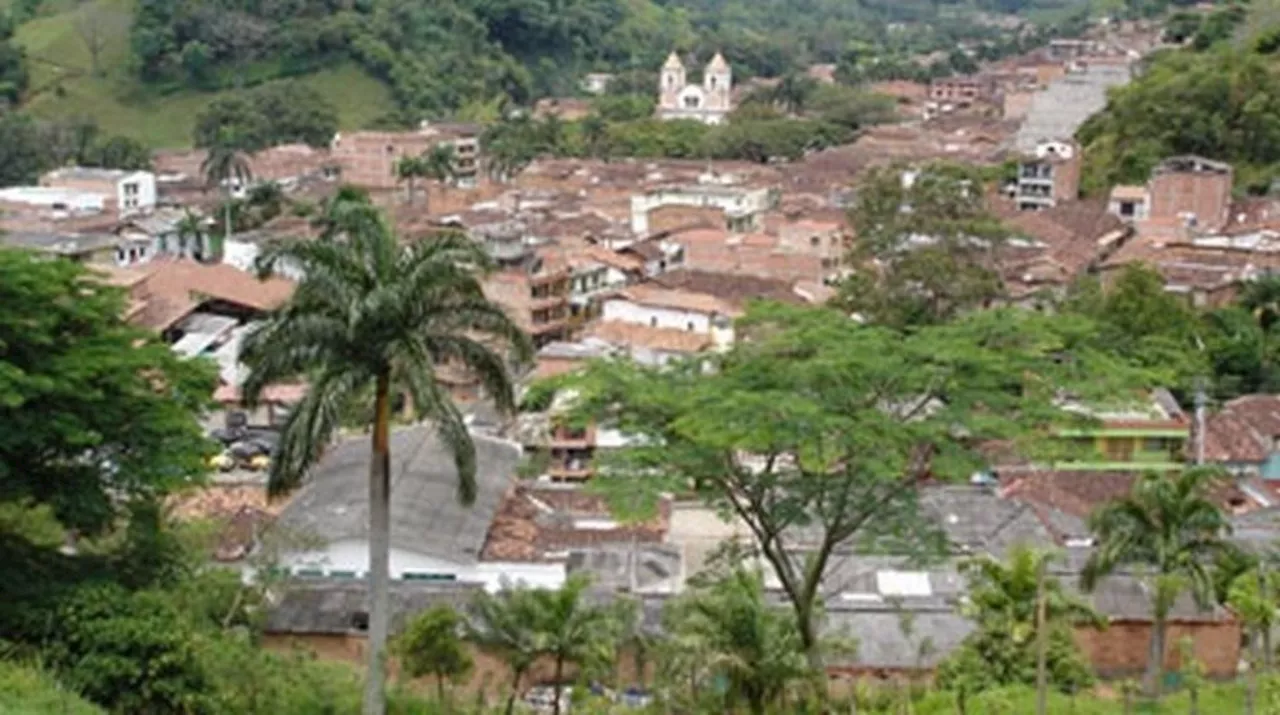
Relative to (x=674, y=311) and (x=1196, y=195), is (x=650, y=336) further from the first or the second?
(x=1196, y=195)

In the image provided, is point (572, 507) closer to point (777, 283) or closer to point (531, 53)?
point (777, 283)

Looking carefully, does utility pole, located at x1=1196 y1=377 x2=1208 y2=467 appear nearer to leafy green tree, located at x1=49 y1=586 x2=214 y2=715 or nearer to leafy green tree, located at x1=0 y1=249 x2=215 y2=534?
leafy green tree, located at x1=0 y1=249 x2=215 y2=534

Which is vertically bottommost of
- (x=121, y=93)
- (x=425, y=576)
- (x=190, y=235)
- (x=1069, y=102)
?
(x=425, y=576)

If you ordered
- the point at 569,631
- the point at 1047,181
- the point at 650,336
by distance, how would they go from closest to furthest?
the point at 569,631
the point at 650,336
the point at 1047,181

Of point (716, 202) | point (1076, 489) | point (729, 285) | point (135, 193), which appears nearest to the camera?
point (1076, 489)

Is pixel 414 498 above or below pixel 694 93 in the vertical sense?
below

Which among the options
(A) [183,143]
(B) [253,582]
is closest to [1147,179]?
(B) [253,582]

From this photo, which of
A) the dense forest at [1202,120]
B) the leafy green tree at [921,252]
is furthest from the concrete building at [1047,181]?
the leafy green tree at [921,252]

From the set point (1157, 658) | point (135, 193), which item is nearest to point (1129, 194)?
point (1157, 658)
